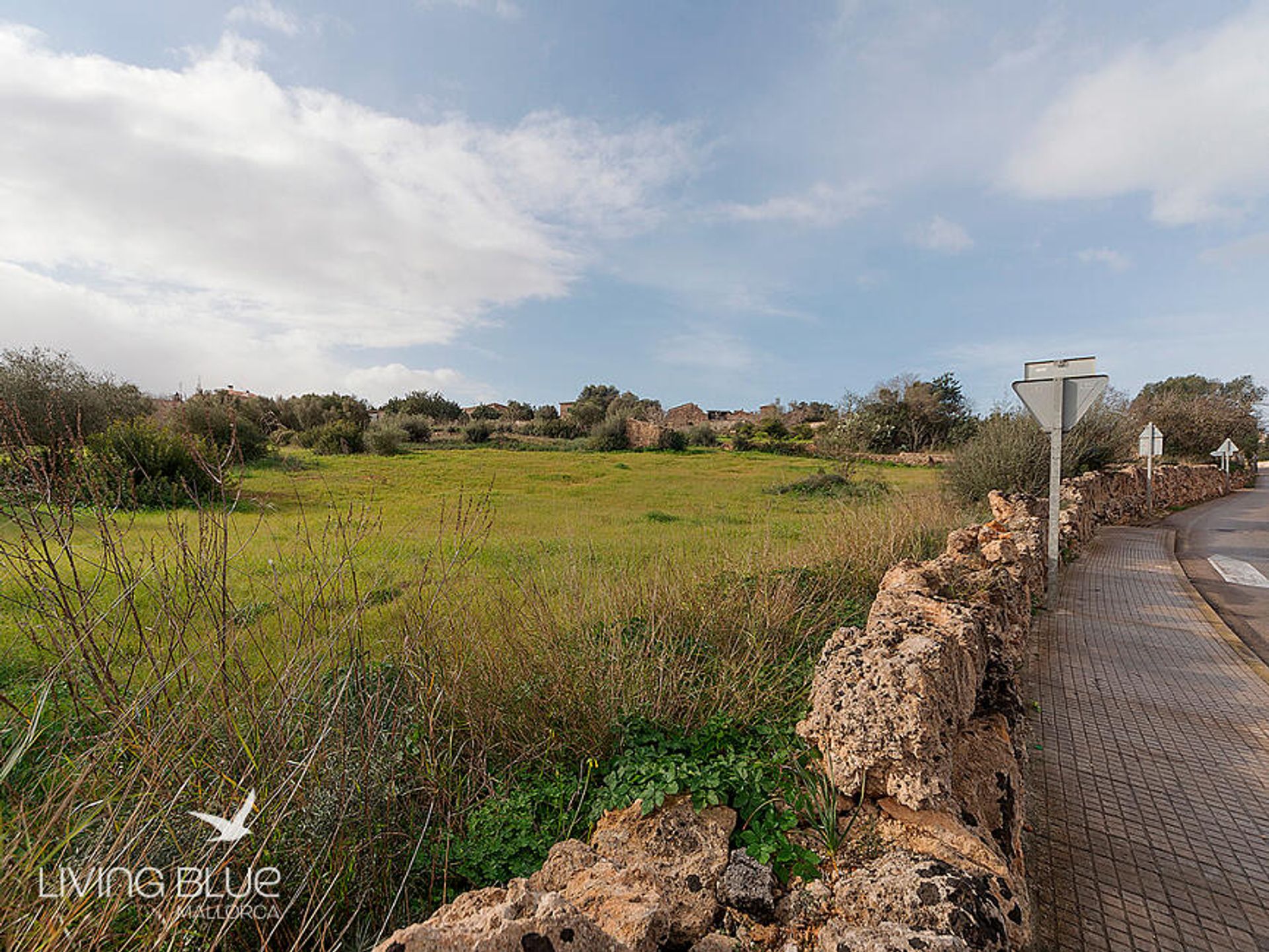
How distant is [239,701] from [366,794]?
857 millimetres

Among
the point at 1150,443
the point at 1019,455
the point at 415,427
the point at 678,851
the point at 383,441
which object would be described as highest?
the point at 415,427

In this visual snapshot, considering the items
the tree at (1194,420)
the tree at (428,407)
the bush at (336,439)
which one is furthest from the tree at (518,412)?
the tree at (1194,420)

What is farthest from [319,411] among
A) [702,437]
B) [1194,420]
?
[1194,420]

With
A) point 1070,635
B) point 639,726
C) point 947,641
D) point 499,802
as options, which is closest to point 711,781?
point 639,726

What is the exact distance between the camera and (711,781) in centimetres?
228

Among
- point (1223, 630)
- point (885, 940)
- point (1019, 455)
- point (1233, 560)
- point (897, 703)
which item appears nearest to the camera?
point (885, 940)

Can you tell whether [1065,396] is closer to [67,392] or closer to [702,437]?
[67,392]

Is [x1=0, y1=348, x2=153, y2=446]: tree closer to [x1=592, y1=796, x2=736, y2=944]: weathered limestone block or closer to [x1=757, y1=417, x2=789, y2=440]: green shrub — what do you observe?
[x1=592, y1=796, x2=736, y2=944]: weathered limestone block

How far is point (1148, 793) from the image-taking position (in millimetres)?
3170

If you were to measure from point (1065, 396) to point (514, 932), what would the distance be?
30.2ft

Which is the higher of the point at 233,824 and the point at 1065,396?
the point at 1065,396

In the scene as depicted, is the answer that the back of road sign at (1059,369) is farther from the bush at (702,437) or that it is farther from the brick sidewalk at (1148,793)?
the bush at (702,437)

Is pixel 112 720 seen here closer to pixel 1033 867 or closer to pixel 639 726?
pixel 639 726

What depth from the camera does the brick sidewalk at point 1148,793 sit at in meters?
2.33
